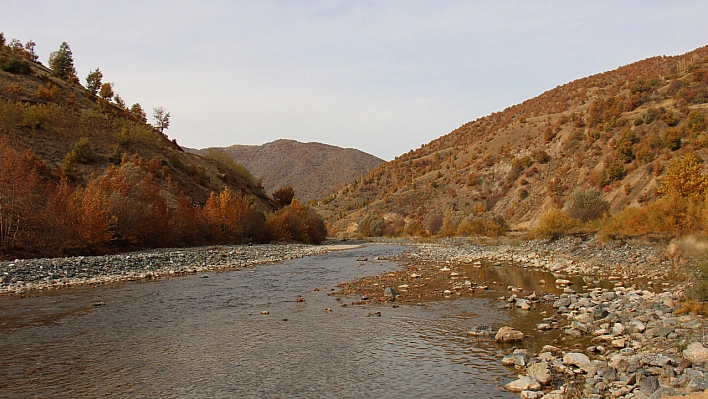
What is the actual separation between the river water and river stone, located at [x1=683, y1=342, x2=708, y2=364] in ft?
10.5

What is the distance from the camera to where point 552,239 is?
33219mm

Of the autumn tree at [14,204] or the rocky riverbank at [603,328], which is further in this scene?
the autumn tree at [14,204]

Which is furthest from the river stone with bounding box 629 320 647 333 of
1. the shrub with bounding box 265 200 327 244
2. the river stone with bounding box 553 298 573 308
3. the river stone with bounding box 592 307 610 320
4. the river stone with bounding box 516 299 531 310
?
the shrub with bounding box 265 200 327 244

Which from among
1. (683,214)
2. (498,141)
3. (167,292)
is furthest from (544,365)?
(498,141)

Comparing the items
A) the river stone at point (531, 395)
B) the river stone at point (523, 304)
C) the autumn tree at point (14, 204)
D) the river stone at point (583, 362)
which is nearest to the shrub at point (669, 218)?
the river stone at point (523, 304)

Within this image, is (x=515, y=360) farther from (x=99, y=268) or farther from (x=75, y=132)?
(x=75, y=132)

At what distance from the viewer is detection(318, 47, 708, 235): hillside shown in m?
45.9

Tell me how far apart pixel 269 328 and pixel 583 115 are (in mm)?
71362

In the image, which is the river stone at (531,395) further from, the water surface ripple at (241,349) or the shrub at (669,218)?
the shrub at (669,218)

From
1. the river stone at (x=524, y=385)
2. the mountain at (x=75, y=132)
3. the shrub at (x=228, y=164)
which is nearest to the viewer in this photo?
the river stone at (x=524, y=385)

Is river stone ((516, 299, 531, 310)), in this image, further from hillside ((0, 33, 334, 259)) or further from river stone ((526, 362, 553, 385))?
hillside ((0, 33, 334, 259))

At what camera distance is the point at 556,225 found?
3288 centimetres

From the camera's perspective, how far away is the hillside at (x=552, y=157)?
4591 cm

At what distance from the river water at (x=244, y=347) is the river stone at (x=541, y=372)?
1.45 feet
